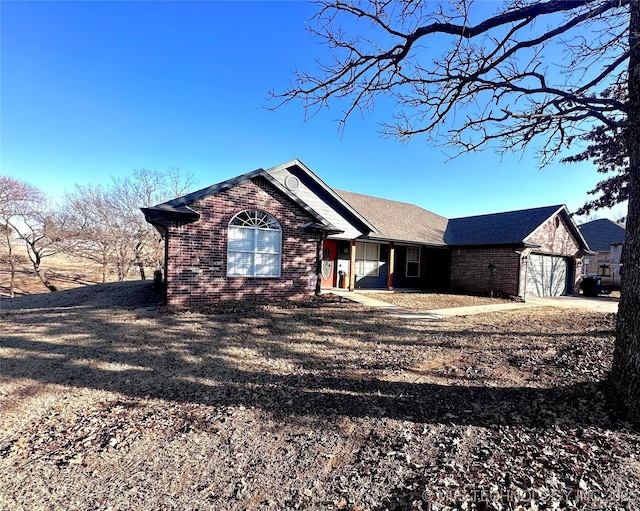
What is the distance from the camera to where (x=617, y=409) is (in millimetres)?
3354

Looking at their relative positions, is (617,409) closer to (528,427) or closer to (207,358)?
(528,427)

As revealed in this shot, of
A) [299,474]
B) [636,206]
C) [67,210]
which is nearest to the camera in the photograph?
[299,474]

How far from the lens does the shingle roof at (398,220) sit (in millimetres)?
16000

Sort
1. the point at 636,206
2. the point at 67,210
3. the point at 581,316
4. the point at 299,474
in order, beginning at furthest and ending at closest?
the point at 67,210, the point at 581,316, the point at 636,206, the point at 299,474

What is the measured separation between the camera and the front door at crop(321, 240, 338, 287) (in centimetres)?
1486

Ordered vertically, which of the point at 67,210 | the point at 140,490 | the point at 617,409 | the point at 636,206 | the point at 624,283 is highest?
the point at 67,210

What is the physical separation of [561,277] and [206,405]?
2036cm

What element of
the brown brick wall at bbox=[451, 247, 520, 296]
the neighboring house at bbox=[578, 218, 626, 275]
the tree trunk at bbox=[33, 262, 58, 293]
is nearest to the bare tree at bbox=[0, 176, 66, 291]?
the tree trunk at bbox=[33, 262, 58, 293]

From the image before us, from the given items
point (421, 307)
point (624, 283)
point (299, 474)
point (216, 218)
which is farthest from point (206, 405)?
point (421, 307)

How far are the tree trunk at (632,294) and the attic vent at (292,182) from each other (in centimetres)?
1142

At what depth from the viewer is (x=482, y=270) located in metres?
15.9

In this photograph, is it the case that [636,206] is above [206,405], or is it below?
above

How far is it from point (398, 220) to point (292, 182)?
6912 mm

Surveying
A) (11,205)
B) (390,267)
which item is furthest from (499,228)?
(11,205)
